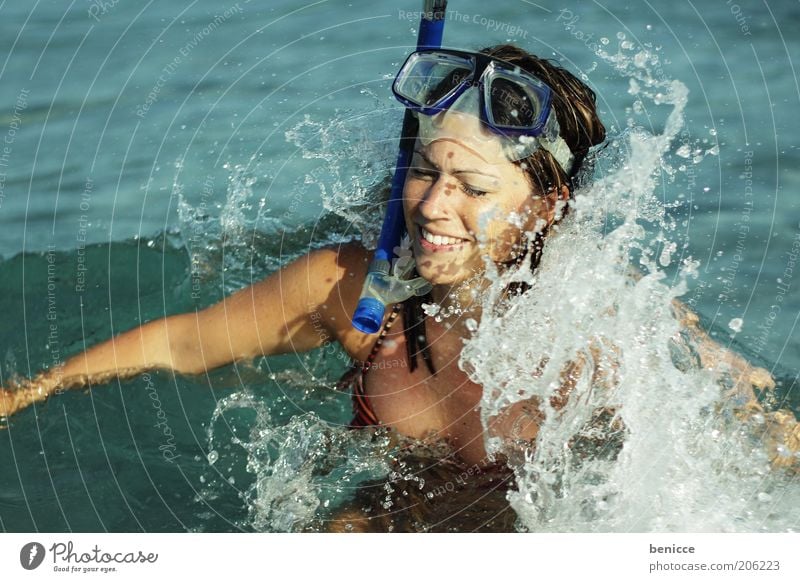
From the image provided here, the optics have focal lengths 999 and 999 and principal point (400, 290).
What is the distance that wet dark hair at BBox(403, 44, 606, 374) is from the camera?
234cm

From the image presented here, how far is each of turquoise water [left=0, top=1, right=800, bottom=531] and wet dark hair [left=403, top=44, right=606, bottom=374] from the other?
702 millimetres

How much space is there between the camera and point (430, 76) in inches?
95.2

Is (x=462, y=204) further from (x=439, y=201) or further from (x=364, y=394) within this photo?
(x=364, y=394)

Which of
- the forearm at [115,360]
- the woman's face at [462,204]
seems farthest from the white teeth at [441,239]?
the forearm at [115,360]

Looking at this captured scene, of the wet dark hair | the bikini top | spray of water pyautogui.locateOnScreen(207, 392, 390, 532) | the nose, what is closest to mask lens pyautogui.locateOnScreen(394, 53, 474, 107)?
the wet dark hair

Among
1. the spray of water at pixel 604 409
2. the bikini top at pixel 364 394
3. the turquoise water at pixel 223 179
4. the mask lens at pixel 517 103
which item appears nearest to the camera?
the mask lens at pixel 517 103

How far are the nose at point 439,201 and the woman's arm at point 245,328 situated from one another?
0.41 metres

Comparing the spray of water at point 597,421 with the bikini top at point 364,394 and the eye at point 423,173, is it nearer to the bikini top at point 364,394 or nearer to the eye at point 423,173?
the bikini top at point 364,394

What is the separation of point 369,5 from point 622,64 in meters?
1.15

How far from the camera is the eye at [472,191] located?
2.30m

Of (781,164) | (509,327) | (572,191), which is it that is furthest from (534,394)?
(781,164)

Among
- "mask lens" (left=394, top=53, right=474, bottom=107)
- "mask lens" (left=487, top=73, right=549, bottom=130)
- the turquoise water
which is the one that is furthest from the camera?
the turquoise water

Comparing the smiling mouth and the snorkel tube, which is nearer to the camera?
the smiling mouth

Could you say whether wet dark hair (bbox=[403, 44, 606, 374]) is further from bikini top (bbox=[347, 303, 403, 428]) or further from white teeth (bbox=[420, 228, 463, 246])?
bikini top (bbox=[347, 303, 403, 428])
